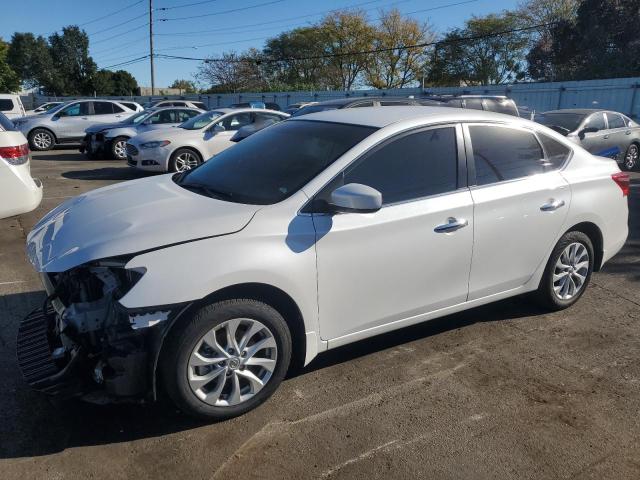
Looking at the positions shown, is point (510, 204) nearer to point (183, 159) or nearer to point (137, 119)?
point (183, 159)

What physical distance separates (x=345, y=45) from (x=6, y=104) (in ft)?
159

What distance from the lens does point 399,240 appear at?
11.2ft

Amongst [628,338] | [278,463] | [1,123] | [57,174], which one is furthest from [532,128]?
[57,174]

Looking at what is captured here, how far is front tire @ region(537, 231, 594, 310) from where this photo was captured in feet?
14.4

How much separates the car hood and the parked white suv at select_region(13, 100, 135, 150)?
15.9 metres

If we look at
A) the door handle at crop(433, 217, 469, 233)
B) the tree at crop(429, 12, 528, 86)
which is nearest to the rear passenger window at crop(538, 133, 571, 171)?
the door handle at crop(433, 217, 469, 233)

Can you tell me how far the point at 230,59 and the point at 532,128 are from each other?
191ft

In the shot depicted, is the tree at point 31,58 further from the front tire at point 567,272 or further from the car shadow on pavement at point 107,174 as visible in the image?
the front tire at point 567,272

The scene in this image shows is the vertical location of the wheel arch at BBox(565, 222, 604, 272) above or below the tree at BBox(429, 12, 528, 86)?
below

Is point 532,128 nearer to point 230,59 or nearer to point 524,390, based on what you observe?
point 524,390

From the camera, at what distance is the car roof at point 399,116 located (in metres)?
3.79

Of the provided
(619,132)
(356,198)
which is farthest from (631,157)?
(356,198)

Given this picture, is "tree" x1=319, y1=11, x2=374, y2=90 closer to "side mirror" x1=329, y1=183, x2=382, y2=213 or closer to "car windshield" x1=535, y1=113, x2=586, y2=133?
"car windshield" x1=535, y1=113, x2=586, y2=133

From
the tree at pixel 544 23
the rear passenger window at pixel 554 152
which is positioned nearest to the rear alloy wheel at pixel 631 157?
the rear passenger window at pixel 554 152
